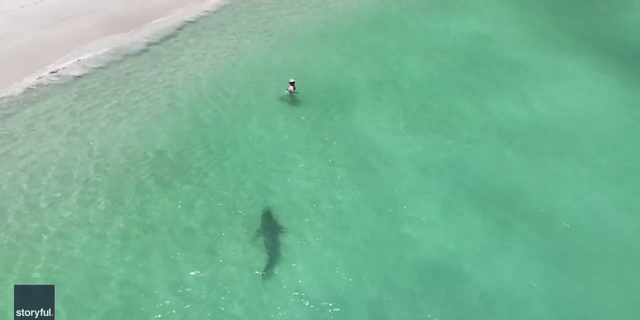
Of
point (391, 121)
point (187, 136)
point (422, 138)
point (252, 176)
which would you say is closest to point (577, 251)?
point (422, 138)

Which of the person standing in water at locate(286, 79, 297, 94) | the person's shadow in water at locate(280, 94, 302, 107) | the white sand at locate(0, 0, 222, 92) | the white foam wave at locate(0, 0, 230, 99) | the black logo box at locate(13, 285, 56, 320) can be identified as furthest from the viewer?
the person's shadow in water at locate(280, 94, 302, 107)

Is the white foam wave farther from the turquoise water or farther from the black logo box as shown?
the black logo box

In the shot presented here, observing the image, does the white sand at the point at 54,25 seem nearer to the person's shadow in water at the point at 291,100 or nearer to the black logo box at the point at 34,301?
the person's shadow in water at the point at 291,100

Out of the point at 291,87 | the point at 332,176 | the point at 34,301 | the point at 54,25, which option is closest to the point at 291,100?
the point at 291,87

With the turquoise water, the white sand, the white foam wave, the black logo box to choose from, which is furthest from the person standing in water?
the black logo box

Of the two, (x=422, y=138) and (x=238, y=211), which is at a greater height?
(x=422, y=138)

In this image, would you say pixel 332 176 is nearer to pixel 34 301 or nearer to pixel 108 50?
pixel 34 301

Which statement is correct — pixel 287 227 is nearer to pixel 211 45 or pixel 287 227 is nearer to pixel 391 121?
pixel 391 121
